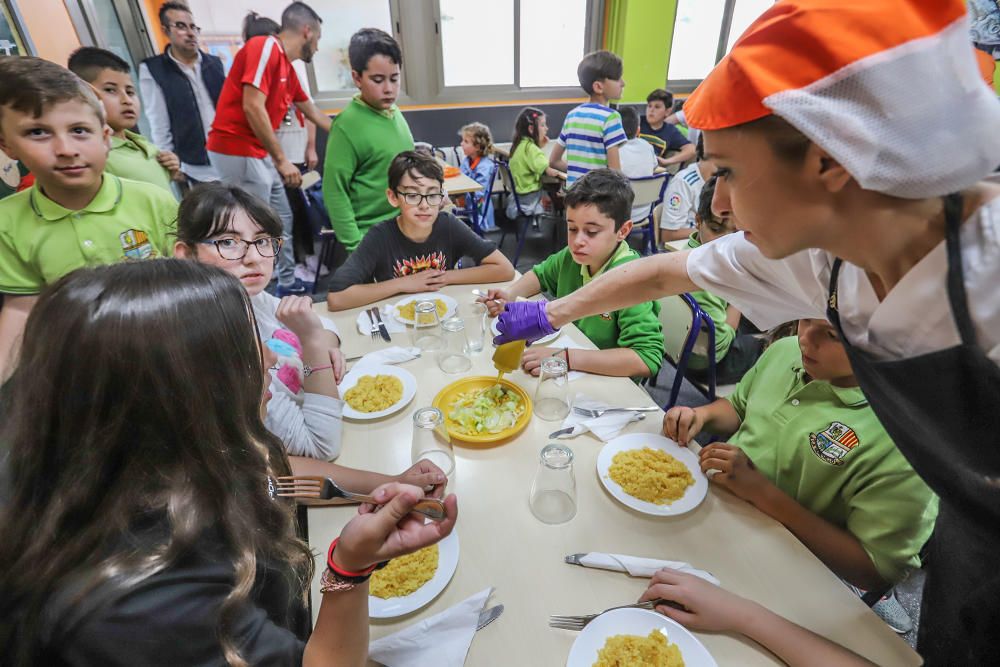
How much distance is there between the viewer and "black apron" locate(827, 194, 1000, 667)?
57 centimetres

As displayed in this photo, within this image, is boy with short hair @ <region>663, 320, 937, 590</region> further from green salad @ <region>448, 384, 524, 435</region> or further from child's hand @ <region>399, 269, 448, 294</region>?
child's hand @ <region>399, 269, 448, 294</region>

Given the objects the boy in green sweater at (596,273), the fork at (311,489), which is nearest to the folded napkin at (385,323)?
the boy in green sweater at (596,273)

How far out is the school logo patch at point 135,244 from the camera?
1.67 meters

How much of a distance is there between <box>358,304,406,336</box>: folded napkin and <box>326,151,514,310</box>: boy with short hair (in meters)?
0.15

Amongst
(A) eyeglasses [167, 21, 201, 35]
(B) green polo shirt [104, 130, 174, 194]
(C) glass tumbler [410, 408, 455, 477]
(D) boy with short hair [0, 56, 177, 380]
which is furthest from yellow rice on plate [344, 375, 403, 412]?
(A) eyeglasses [167, 21, 201, 35]

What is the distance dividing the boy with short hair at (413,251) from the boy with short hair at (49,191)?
2.71 ft

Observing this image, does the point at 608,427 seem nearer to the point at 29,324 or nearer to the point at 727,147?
the point at 727,147

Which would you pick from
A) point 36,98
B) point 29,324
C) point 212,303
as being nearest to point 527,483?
point 212,303

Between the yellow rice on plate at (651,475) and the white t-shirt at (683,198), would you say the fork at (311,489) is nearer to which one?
the yellow rice on plate at (651,475)

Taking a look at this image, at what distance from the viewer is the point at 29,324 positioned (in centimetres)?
65

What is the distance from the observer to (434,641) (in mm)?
769

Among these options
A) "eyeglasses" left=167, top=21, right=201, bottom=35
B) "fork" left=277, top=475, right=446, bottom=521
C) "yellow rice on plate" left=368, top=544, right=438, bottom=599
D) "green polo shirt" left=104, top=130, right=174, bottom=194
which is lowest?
"yellow rice on plate" left=368, top=544, right=438, bottom=599

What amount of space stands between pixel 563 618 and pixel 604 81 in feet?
13.2

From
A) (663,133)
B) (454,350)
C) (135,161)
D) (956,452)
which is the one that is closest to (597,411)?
(454,350)
